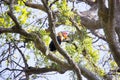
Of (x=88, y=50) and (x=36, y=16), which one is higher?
(x=36, y=16)

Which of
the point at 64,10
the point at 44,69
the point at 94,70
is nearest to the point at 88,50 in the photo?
the point at 94,70

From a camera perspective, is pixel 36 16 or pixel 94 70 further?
pixel 94 70

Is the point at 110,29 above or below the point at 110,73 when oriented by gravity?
above

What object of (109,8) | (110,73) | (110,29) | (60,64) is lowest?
(110,73)

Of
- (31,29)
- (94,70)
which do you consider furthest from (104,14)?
(94,70)

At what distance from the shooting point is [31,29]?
5676 millimetres

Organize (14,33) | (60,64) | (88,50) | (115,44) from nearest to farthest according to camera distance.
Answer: (14,33) < (115,44) < (60,64) < (88,50)

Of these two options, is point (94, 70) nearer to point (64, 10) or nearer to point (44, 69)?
point (44, 69)

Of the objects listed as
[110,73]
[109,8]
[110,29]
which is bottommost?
[110,73]

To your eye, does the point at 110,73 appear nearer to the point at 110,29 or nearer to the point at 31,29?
the point at 110,29

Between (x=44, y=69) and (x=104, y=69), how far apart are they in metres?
1.24

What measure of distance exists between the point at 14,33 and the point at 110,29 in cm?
153

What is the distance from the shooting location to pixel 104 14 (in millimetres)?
5527

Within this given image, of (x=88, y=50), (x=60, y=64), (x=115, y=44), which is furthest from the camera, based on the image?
(x=88, y=50)
